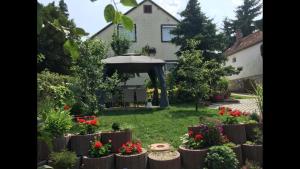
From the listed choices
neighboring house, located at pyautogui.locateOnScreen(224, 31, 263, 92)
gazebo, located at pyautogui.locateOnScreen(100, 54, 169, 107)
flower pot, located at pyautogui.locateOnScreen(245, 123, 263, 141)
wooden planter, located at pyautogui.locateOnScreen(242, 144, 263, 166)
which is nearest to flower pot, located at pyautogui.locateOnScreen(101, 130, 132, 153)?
wooden planter, located at pyautogui.locateOnScreen(242, 144, 263, 166)

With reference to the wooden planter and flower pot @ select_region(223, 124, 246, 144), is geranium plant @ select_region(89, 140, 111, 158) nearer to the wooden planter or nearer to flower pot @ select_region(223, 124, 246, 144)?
flower pot @ select_region(223, 124, 246, 144)

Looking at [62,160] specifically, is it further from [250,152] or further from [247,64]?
[247,64]

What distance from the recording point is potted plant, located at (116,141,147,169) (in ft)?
22.7

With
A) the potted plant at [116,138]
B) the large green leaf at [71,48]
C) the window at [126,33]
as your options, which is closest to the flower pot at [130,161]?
the potted plant at [116,138]

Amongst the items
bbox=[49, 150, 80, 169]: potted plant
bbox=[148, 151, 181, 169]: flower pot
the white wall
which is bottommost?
bbox=[148, 151, 181, 169]: flower pot

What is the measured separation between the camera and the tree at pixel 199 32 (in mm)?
23922

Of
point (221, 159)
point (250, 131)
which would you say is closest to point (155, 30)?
point (250, 131)

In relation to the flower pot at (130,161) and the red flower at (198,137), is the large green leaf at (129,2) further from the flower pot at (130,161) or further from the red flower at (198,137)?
the red flower at (198,137)

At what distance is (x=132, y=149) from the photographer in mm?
7078

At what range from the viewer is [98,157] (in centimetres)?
702

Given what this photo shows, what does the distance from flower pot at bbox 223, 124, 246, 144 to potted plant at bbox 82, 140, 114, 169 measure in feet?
8.64

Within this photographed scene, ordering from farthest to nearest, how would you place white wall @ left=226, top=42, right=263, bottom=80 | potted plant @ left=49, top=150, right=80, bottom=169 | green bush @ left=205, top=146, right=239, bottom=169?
white wall @ left=226, top=42, right=263, bottom=80, green bush @ left=205, top=146, right=239, bottom=169, potted plant @ left=49, top=150, right=80, bottom=169
